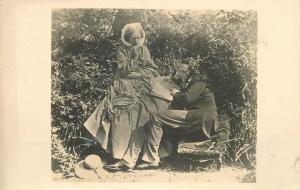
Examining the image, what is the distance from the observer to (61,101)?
2.48ft

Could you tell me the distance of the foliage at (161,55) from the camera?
75cm

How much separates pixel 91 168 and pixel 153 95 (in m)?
0.20

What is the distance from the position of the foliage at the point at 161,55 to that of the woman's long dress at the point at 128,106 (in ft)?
0.06

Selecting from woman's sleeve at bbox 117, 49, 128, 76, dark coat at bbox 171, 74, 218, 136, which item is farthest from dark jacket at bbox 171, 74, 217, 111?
woman's sleeve at bbox 117, 49, 128, 76

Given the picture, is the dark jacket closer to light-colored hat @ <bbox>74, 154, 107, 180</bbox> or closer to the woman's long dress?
the woman's long dress

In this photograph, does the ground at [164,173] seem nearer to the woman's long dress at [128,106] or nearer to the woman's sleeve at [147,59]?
the woman's long dress at [128,106]

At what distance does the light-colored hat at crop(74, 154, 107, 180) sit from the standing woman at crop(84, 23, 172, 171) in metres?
0.02

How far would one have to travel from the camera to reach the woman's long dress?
75 centimetres

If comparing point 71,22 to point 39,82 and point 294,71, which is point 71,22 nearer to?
point 39,82

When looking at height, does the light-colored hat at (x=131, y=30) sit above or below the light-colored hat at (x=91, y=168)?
above

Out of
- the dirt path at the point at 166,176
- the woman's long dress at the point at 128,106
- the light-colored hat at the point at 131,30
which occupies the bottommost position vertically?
the dirt path at the point at 166,176

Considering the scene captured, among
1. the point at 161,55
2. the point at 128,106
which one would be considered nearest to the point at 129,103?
the point at 128,106

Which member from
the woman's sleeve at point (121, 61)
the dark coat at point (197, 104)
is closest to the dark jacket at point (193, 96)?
the dark coat at point (197, 104)

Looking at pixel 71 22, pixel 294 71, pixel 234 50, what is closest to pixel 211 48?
pixel 234 50
